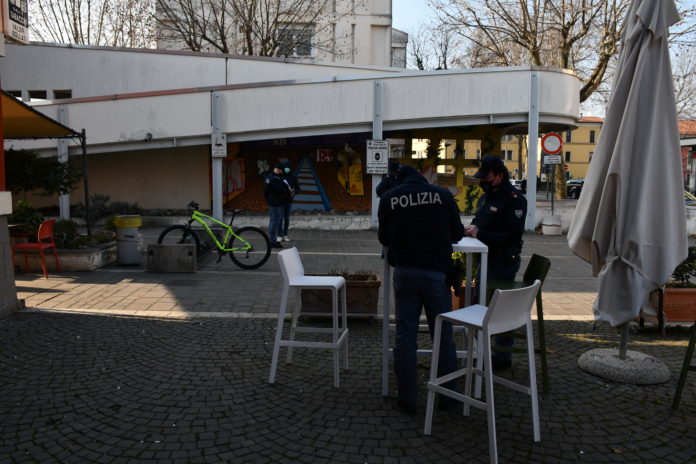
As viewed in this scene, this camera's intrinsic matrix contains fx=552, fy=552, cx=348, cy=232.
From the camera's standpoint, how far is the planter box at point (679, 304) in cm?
594

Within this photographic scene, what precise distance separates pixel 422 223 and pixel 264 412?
1752 mm

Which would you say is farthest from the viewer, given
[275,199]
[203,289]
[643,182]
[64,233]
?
[275,199]

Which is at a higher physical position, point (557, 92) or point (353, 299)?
point (557, 92)

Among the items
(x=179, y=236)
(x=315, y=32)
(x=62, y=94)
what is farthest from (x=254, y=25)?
(x=179, y=236)

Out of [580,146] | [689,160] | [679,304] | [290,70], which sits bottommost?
[679,304]

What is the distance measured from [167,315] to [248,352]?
5.71 feet

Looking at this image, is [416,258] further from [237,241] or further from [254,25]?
[254,25]

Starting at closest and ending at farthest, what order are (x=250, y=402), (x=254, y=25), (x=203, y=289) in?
(x=250, y=402) < (x=203, y=289) < (x=254, y=25)

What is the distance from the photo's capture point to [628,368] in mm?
4613

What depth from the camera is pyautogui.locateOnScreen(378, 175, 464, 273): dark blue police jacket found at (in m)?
3.81

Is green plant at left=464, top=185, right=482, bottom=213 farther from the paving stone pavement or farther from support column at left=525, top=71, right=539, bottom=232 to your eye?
the paving stone pavement

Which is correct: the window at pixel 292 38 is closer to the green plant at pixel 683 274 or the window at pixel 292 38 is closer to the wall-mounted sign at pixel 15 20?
the wall-mounted sign at pixel 15 20

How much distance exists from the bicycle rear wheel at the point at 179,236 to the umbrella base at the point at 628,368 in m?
7.09

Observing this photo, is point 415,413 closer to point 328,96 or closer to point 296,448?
point 296,448
